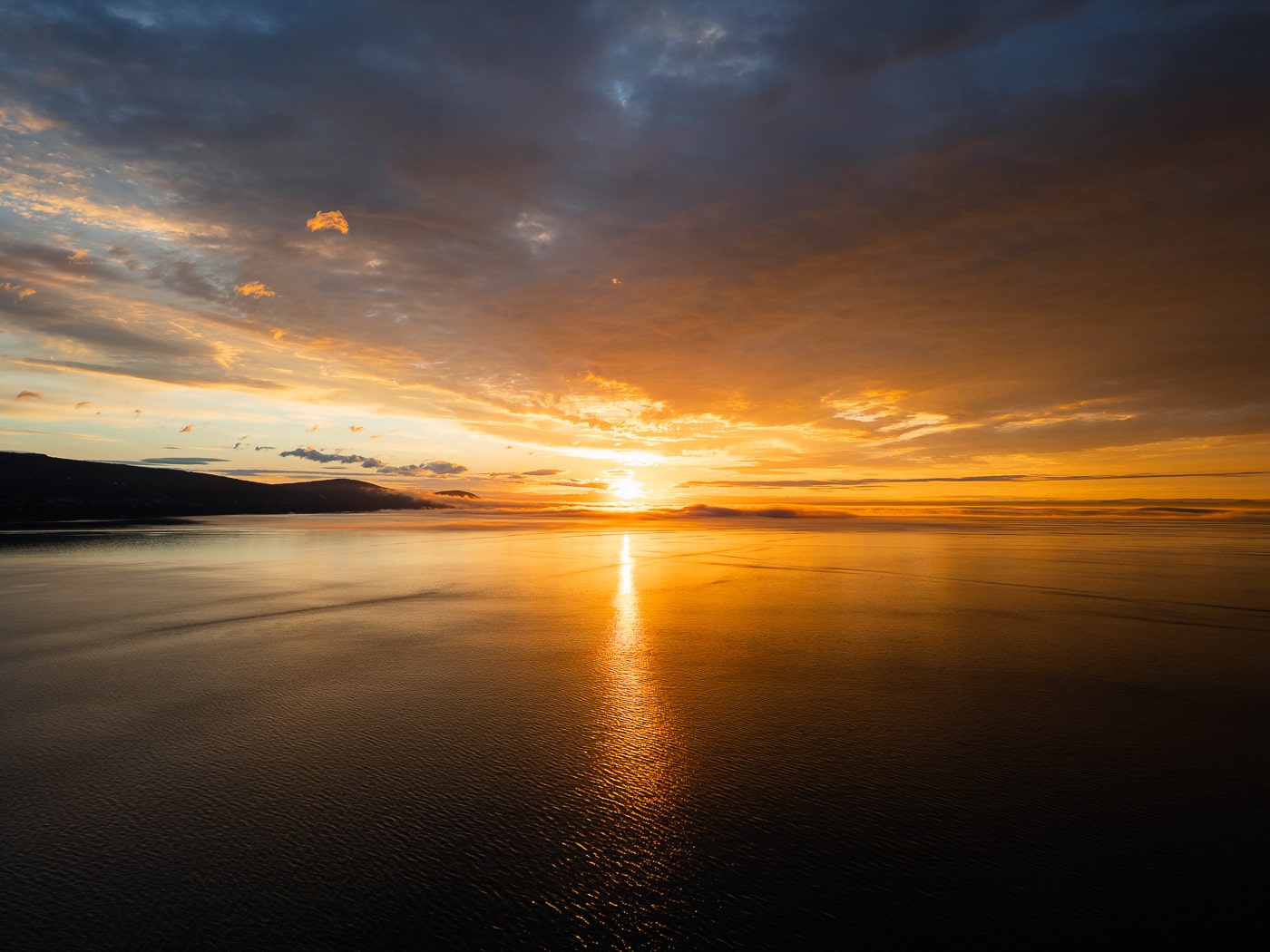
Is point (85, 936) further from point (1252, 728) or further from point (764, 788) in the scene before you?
point (1252, 728)

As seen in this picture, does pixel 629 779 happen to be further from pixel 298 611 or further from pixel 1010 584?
pixel 1010 584

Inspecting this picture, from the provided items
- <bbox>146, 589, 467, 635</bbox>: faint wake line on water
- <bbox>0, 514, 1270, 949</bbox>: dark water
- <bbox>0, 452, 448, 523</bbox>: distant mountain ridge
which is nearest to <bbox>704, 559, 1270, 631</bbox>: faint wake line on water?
<bbox>0, 514, 1270, 949</bbox>: dark water

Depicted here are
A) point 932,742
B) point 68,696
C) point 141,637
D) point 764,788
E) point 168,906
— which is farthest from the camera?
point 141,637

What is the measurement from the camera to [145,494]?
103 m

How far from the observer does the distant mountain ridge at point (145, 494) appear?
78.4 metres

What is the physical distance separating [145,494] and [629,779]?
129103 millimetres

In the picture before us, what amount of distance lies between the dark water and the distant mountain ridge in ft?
253

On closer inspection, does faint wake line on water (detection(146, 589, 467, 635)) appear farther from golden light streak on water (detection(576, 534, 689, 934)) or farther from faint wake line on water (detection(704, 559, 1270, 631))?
faint wake line on water (detection(704, 559, 1270, 631))

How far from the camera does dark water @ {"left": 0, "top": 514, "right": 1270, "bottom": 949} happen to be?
414 centimetres

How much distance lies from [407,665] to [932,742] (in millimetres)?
8057

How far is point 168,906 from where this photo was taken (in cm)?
414

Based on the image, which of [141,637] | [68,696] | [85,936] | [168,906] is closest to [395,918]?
[168,906]

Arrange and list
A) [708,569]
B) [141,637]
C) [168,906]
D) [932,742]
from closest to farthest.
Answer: [168,906], [932,742], [141,637], [708,569]

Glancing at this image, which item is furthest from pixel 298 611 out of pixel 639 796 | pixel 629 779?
pixel 639 796
